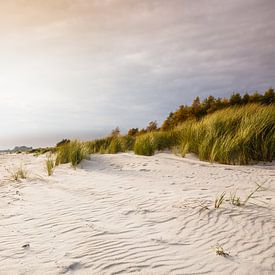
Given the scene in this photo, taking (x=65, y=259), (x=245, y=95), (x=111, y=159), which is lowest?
(x=65, y=259)

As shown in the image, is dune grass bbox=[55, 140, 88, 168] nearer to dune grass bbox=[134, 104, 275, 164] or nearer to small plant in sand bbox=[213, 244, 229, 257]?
dune grass bbox=[134, 104, 275, 164]

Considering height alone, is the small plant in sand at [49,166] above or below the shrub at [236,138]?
below

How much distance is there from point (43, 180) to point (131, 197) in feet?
10.1

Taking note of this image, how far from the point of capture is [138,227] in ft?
9.95

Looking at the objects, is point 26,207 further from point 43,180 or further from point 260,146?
point 260,146

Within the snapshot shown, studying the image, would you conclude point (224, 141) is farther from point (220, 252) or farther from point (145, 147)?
point (220, 252)

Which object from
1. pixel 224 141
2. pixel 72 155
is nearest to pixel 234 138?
pixel 224 141

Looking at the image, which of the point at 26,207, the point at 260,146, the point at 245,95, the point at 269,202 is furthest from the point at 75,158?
the point at 245,95

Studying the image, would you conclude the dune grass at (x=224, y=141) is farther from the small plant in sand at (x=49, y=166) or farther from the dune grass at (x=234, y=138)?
the small plant in sand at (x=49, y=166)

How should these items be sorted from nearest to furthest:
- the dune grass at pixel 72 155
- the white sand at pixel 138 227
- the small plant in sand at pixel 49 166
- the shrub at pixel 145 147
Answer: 1. the white sand at pixel 138 227
2. the small plant in sand at pixel 49 166
3. the dune grass at pixel 72 155
4. the shrub at pixel 145 147

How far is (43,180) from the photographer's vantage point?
21.0 ft

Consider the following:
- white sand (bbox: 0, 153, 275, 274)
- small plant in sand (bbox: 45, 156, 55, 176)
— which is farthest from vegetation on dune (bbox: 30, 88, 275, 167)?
white sand (bbox: 0, 153, 275, 274)

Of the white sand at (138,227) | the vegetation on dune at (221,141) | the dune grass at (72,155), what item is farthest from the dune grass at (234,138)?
the dune grass at (72,155)

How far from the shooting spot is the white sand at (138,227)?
224 centimetres
